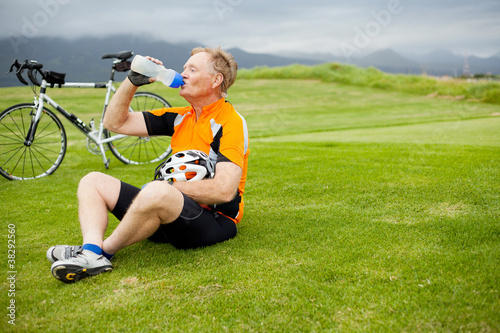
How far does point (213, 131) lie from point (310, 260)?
99cm

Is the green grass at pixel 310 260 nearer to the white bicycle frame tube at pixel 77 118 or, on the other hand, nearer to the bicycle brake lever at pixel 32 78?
the white bicycle frame tube at pixel 77 118

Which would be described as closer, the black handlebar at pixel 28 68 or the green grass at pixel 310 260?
the green grass at pixel 310 260

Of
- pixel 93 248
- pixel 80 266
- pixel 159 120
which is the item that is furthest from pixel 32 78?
pixel 80 266

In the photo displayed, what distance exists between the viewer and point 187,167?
262cm

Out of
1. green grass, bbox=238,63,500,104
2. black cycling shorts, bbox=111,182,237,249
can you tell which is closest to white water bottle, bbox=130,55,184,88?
black cycling shorts, bbox=111,182,237,249

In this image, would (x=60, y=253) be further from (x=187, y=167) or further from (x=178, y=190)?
(x=187, y=167)

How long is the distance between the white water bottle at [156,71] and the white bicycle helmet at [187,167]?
45 cm

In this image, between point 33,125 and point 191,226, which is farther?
point 33,125

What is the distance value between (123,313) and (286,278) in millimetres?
824

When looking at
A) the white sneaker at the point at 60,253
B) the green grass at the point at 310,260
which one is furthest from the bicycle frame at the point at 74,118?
the white sneaker at the point at 60,253

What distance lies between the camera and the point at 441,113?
44.3 feet

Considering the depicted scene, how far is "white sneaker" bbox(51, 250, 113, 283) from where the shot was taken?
2.25m

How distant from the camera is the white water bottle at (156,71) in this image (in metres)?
2.73

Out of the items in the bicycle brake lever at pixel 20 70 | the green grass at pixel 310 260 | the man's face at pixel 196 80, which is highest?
the bicycle brake lever at pixel 20 70
